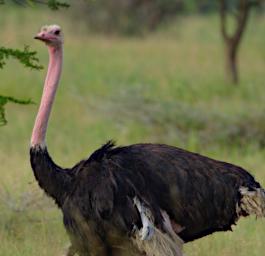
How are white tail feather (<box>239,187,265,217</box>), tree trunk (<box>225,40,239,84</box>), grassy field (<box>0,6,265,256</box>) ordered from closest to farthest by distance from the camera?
white tail feather (<box>239,187,265,217</box>), grassy field (<box>0,6,265,256</box>), tree trunk (<box>225,40,239,84</box>)

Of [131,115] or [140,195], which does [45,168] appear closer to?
[140,195]

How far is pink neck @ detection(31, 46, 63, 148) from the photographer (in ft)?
19.3

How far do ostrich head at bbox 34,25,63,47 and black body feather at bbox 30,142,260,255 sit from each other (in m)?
0.67

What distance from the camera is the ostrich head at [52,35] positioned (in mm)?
6066

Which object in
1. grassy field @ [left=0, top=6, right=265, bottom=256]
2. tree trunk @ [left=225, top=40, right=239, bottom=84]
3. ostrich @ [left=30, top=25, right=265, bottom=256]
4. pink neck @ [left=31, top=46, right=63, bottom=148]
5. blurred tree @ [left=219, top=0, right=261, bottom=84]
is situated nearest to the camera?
ostrich @ [left=30, top=25, right=265, bottom=256]

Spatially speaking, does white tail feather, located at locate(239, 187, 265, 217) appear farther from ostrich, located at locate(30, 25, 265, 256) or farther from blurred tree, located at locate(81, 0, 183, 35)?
blurred tree, located at locate(81, 0, 183, 35)

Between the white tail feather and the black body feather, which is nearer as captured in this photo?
the black body feather

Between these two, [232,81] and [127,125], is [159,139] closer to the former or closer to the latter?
[127,125]

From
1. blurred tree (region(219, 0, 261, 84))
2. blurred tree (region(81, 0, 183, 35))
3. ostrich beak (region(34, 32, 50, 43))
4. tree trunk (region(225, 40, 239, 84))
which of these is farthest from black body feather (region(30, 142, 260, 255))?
blurred tree (region(81, 0, 183, 35))

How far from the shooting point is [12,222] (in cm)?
746

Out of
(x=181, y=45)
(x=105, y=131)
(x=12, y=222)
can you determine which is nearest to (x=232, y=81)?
(x=105, y=131)

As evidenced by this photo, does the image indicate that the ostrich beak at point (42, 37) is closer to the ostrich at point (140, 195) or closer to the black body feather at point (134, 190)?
the ostrich at point (140, 195)

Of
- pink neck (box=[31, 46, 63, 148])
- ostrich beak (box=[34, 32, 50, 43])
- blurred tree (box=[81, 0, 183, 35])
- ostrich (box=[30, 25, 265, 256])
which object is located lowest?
blurred tree (box=[81, 0, 183, 35])

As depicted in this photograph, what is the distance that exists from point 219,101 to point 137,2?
450 inches
